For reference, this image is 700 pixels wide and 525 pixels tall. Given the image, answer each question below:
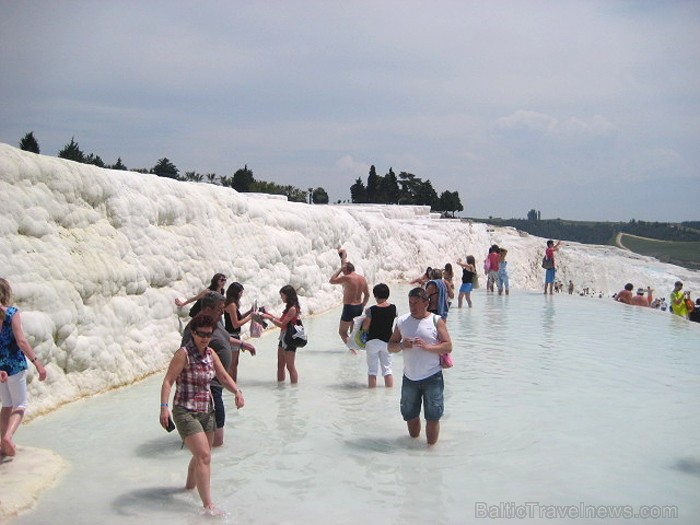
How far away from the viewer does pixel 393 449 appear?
6488 mm

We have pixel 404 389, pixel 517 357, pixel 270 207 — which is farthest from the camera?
pixel 270 207

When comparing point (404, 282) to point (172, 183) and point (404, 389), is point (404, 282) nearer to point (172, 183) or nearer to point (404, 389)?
point (172, 183)

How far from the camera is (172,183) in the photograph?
11.2 metres

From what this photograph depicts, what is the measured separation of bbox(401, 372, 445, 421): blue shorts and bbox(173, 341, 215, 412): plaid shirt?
2098mm

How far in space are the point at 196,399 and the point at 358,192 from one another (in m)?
57.8

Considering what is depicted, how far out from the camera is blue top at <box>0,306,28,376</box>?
224 inches

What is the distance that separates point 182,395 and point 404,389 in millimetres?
2302

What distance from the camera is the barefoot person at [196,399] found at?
4.91 metres

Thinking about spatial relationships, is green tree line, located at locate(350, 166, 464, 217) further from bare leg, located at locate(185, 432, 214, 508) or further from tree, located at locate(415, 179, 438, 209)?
bare leg, located at locate(185, 432, 214, 508)

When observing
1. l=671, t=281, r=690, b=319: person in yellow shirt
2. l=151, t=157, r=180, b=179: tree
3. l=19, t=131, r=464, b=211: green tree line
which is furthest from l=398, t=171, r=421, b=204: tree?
l=671, t=281, r=690, b=319: person in yellow shirt

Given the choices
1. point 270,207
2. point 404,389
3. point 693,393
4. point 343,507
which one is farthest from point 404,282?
point 343,507

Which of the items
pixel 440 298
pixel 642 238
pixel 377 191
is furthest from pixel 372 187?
pixel 642 238

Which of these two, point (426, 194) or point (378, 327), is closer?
point (378, 327)

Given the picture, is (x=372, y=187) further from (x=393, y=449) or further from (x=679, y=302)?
(x=393, y=449)
